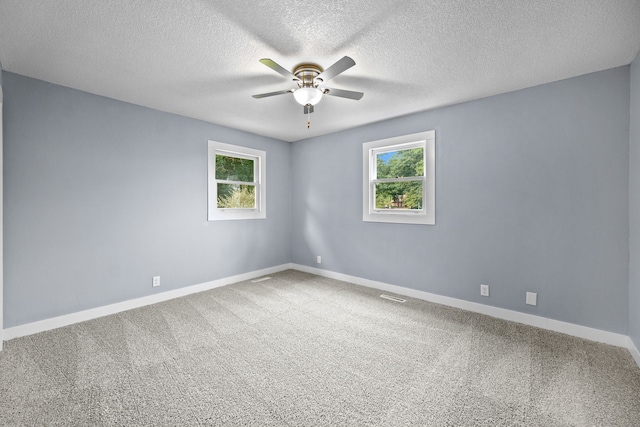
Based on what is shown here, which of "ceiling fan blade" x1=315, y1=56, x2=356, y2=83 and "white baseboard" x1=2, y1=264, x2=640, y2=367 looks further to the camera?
"white baseboard" x1=2, y1=264, x2=640, y2=367

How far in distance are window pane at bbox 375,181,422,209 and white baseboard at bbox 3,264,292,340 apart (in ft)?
8.08

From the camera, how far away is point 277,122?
161 inches

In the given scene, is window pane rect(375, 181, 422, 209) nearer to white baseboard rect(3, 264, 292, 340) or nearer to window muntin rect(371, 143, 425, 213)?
window muntin rect(371, 143, 425, 213)

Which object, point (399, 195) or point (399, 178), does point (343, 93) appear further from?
point (399, 195)

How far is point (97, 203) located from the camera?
3113 mm

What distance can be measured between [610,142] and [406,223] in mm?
2103

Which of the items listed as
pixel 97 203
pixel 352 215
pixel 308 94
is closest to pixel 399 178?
pixel 352 215

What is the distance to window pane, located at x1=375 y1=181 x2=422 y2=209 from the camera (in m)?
3.83

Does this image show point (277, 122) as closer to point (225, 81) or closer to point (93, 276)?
point (225, 81)

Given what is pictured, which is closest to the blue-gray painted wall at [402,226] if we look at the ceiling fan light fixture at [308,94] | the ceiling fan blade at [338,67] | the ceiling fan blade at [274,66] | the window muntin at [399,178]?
the window muntin at [399,178]

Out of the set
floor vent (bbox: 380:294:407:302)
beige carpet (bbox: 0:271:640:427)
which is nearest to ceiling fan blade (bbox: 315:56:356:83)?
beige carpet (bbox: 0:271:640:427)

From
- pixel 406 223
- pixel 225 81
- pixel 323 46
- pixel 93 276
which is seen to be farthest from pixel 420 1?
A: pixel 93 276

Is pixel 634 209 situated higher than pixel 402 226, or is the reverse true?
pixel 634 209

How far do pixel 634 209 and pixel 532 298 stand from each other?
3.78ft
